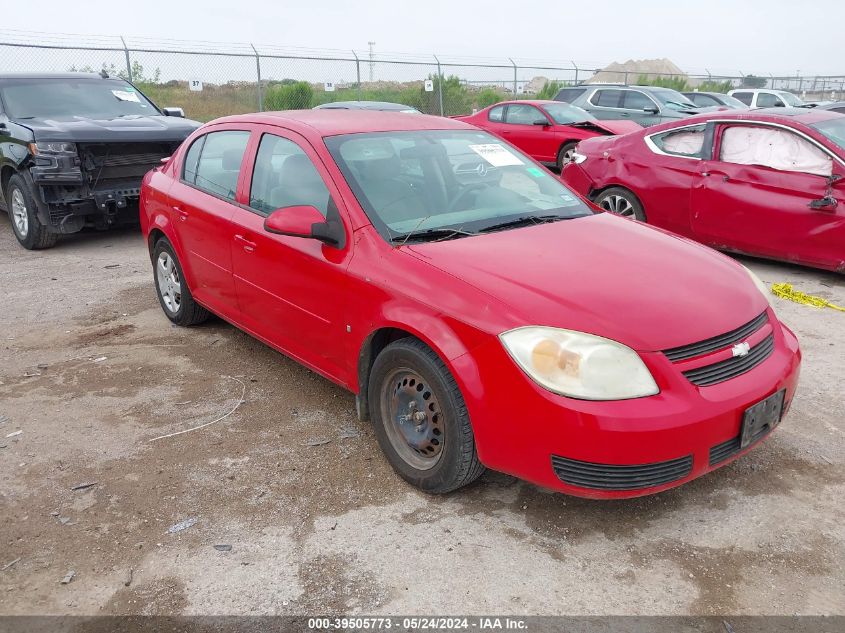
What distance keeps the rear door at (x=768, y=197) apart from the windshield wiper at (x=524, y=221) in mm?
3348

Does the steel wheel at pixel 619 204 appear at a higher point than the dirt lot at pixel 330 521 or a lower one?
higher

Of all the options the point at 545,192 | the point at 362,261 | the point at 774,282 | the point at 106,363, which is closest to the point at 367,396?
the point at 362,261

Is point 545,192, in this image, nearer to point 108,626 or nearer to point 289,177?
point 289,177

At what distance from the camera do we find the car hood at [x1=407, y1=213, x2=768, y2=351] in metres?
2.78

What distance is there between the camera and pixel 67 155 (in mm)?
7488

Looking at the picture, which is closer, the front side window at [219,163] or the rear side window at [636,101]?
the front side window at [219,163]

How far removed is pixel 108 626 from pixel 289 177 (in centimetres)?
234

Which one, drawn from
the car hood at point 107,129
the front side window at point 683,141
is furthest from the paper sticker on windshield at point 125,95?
the front side window at point 683,141

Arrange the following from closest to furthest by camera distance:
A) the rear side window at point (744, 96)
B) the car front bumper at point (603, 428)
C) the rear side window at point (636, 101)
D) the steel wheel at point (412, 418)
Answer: the car front bumper at point (603, 428) → the steel wheel at point (412, 418) → the rear side window at point (636, 101) → the rear side window at point (744, 96)

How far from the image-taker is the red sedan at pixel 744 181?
6.14m

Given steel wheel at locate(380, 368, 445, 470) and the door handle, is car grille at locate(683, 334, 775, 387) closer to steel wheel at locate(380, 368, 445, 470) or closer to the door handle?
steel wheel at locate(380, 368, 445, 470)

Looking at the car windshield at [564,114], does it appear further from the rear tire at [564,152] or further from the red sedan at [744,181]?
the red sedan at [744,181]

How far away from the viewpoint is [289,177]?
12.9ft

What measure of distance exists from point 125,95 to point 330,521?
7822 mm
